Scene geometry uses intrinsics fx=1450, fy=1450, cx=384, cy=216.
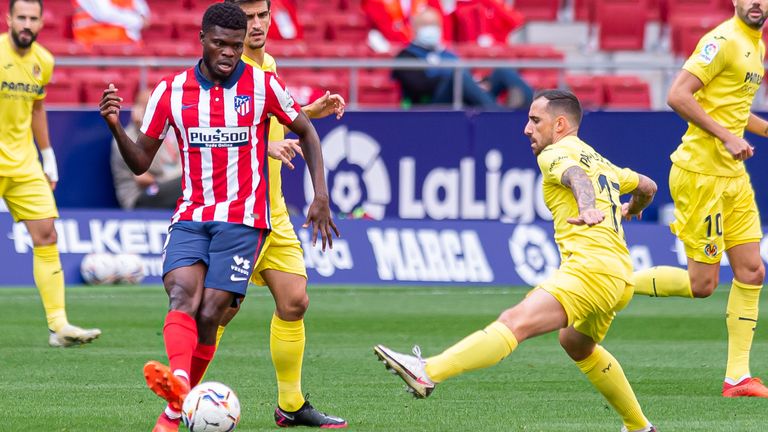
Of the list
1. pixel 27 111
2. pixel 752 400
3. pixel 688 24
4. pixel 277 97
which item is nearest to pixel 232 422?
pixel 277 97

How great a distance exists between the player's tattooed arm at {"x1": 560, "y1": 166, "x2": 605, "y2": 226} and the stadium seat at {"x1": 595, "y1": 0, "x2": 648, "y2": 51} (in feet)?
49.7

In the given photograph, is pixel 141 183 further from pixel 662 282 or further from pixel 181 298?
pixel 181 298

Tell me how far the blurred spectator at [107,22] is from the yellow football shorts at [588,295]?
14278mm

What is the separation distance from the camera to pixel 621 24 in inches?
834

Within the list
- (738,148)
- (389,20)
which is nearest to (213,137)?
(738,148)

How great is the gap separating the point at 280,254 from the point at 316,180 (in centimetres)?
47

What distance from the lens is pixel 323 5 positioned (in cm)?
2138

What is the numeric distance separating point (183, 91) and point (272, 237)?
2.80 ft

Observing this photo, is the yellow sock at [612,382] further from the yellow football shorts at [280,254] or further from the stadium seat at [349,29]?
the stadium seat at [349,29]

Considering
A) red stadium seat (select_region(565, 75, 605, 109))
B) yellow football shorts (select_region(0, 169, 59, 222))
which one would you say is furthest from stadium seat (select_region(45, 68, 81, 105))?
yellow football shorts (select_region(0, 169, 59, 222))

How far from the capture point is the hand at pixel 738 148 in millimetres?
8000

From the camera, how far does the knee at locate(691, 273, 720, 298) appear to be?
8.55 m

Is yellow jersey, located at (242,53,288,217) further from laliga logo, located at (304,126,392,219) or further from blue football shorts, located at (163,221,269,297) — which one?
laliga logo, located at (304,126,392,219)

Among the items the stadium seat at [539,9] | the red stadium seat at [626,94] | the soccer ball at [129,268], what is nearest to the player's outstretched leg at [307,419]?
the soccer ball at [129,268]
